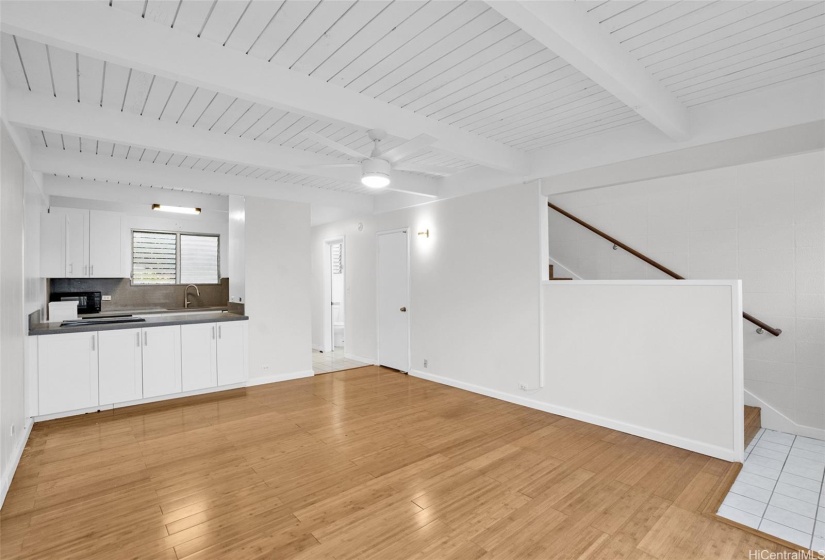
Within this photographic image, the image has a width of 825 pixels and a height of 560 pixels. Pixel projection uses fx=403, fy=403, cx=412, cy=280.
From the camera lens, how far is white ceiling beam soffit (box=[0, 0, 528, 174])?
201 centimetres

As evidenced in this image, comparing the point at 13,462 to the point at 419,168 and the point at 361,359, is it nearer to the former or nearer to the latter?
the point at 419,168

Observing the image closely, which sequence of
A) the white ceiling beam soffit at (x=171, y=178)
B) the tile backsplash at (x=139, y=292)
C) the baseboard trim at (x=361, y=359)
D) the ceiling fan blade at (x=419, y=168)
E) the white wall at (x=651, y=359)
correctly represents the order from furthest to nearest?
the baseboard trim at (x=361, y=359)
the tile backsplash at (x=139, y=292)
the white ceiling beam soffit at (x=171, y=178)
the ceiling fan blade at (x=419, y=168)
the white wall at (x=651, y=359)

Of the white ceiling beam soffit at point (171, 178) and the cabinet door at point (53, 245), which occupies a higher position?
the white ceiling beam soffit at point (171, 178)

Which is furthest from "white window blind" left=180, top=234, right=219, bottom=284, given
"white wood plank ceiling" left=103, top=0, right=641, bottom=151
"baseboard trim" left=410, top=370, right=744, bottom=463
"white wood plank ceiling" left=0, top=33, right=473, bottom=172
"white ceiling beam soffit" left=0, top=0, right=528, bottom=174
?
"white wood plank ceiling" left=103, top=0, right=641, bottom=151

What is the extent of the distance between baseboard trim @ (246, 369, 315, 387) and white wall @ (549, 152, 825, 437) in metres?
4.38

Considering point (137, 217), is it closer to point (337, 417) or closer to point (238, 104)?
point (238, 104)

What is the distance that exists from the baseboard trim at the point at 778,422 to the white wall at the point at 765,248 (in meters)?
0.03

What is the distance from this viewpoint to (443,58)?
2.62 m

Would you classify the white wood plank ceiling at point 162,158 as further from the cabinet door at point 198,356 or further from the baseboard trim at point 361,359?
the baseboard trim at point 361,359

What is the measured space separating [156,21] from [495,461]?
371 cm

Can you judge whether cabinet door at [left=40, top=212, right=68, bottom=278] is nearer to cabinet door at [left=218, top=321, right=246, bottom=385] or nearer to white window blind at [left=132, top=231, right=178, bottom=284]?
white window blind at [left=132, top=231, right=178, bottom=284]

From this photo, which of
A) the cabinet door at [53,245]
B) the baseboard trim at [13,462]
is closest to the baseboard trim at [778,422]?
the baseboard trim at [13,462]

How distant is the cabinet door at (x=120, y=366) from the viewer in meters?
4.45

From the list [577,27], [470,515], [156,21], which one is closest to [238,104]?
[156,21]
